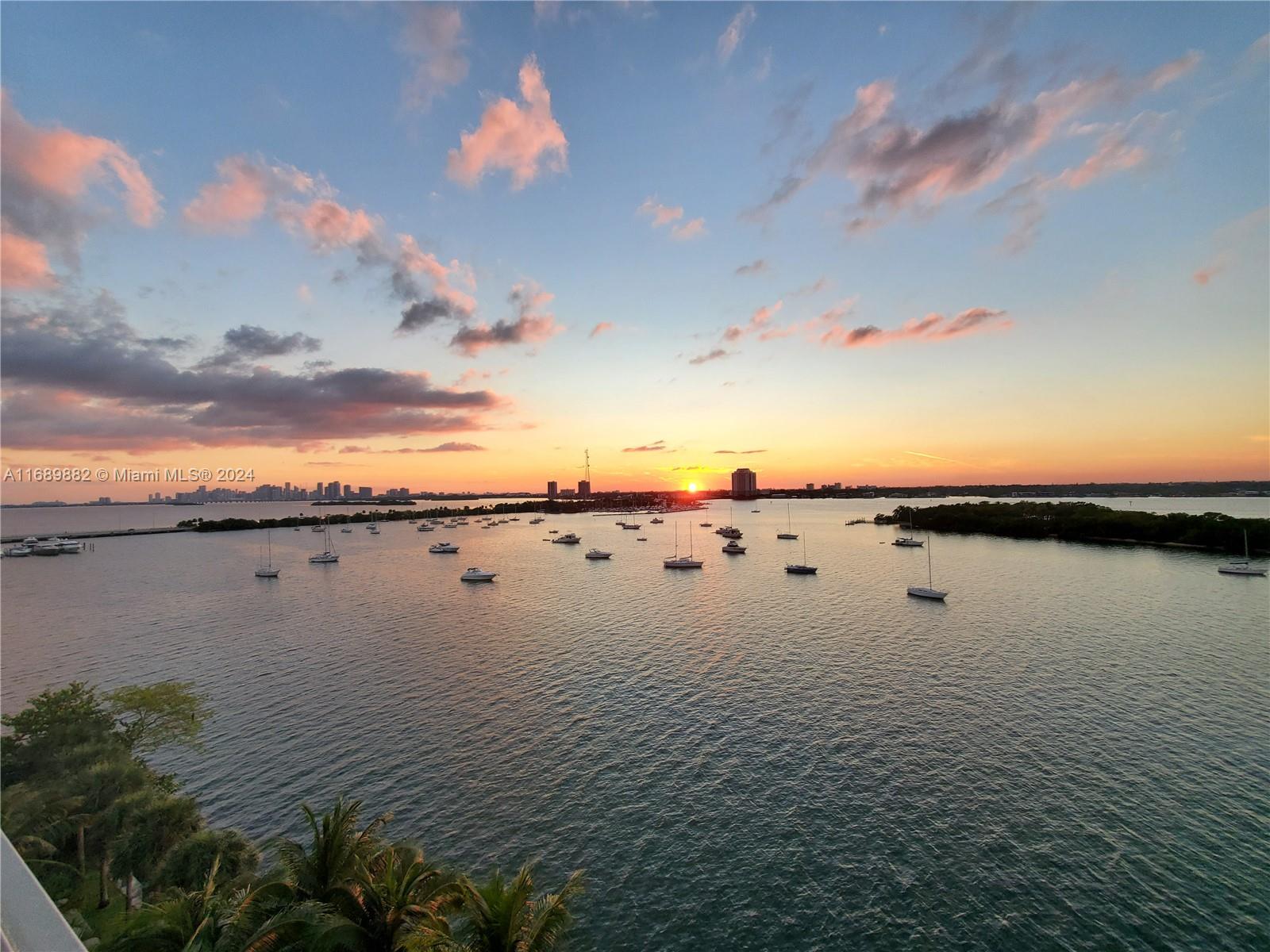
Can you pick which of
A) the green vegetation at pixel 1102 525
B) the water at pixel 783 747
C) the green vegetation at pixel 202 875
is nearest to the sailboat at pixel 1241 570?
the water at pixel 783 747

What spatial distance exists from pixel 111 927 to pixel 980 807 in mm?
36958

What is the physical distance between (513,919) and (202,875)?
1255cm

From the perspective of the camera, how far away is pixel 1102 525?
453ft

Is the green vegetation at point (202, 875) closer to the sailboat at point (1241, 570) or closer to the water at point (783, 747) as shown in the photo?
the water at point (783, 747)

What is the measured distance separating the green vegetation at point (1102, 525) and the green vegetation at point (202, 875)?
147 m

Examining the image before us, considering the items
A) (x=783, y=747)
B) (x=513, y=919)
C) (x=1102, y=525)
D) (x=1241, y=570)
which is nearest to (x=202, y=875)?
(x=513, y=919)

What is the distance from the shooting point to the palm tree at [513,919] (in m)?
15.0

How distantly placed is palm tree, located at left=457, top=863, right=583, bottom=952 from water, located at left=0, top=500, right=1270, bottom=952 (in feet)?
22.5

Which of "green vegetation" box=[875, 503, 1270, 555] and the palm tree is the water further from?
"green vegetation" box=[875, 503, 1270, 555]

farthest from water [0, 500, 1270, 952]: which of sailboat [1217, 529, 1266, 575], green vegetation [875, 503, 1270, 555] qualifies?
green vegetation [875, 503, 1270, 555]

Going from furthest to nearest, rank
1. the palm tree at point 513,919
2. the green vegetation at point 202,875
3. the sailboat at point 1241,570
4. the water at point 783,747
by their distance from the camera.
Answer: the sailboat at point 1241,570 → the water at point 783,747 → the palm tree at point 513,919 → the green vegetation at point 202,875

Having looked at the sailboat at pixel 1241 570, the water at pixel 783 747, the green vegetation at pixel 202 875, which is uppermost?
the green vegetation at pixel 202 875

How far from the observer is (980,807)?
27266 millimetres

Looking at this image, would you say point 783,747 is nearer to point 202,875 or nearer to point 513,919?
point 513,919
